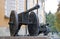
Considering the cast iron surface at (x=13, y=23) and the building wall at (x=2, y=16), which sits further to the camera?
the building wall at (x=2, y=16)

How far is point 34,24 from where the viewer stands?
1.97 meters

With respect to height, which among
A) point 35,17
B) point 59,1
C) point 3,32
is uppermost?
point 59,1

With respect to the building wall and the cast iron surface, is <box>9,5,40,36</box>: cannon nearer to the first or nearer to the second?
the cast iron surface

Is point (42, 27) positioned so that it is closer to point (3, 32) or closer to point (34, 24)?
point (34, 24)

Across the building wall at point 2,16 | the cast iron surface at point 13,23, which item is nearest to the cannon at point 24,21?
the cast iron surface at point 13,23

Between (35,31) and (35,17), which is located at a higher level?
(35,17)

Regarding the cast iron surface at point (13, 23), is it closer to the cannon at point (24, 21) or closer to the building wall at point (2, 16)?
the cannon at point (24, 21)

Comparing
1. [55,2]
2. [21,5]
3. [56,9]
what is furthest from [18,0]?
[55,2]

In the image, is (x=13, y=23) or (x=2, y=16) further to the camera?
(x=2, y=16)

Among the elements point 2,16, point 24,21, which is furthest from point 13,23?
point 2,16

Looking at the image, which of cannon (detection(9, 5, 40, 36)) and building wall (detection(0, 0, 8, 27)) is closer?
cannon (detection(9, 5, 40, 36))

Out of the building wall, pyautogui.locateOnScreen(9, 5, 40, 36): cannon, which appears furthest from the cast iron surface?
the building wall

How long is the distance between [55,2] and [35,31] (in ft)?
36.1

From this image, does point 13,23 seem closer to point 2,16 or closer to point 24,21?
point 24,21
